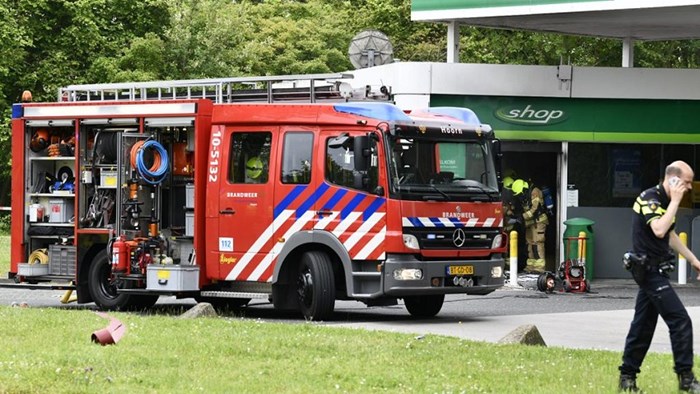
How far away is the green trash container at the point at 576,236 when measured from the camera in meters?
26.9

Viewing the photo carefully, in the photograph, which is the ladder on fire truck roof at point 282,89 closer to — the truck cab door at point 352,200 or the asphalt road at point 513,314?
the truck cab door at point 352,200

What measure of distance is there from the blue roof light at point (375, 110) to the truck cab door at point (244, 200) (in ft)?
3.42

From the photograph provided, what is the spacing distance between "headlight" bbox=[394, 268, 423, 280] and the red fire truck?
0.02 metres

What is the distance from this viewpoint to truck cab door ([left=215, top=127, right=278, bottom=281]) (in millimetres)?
18516

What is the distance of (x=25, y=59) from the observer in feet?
187

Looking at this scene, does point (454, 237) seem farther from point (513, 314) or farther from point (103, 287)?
point (103, 287)

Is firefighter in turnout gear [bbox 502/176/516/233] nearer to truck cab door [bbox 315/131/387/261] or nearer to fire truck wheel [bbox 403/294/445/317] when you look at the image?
fire truck wheel [bbox 403/294/445/317]

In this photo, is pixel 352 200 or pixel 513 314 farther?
pixel 513 314

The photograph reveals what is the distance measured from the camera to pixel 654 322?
11336mm

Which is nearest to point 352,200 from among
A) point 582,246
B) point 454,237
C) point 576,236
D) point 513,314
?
point 454,237

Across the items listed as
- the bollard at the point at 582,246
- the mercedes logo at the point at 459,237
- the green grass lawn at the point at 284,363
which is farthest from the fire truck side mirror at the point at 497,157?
the bollard at the point at 582,246

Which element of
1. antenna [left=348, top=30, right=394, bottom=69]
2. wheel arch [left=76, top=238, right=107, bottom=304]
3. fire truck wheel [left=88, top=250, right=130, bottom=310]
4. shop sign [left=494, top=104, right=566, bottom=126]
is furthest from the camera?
antenna [left=348, top=30, right=394, bottom=69]

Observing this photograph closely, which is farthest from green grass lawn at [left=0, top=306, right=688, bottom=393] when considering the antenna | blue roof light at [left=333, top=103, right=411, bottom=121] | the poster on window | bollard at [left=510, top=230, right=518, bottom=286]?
the antenna

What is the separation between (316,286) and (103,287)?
3627mm
